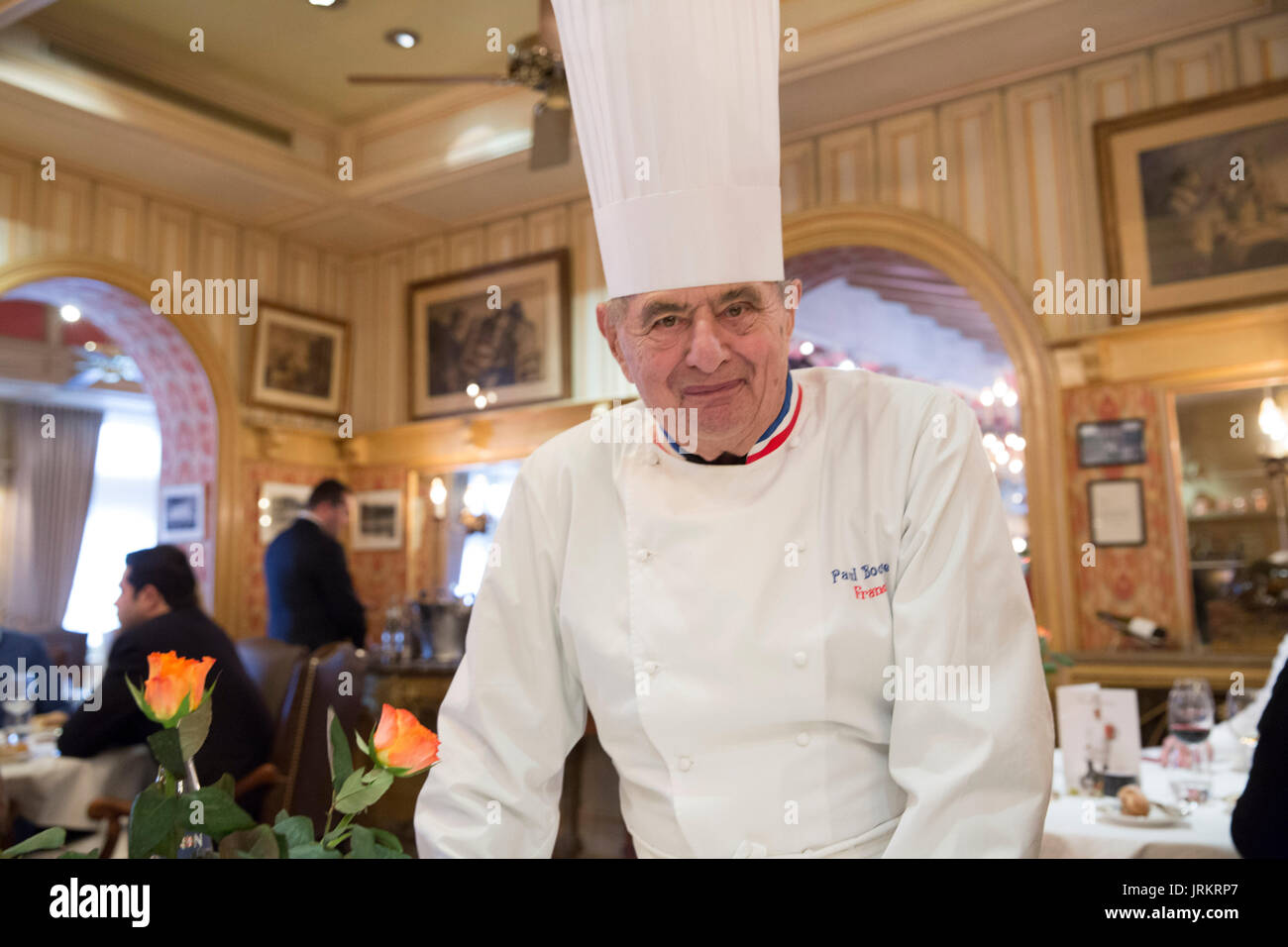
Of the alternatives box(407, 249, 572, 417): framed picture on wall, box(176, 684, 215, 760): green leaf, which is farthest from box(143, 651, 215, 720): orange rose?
box(407, 249, 572, 417): framed picture on wall

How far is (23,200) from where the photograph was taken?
495 centimetres

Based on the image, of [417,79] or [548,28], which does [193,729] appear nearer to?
[548,28]

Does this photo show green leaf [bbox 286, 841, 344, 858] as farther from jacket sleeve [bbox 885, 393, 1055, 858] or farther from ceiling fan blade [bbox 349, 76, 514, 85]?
ceiling fan blade [bbox 349, 76, 514, 85]

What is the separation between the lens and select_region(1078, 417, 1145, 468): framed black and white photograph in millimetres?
4176

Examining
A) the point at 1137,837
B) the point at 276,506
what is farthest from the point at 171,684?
the point at 276,506

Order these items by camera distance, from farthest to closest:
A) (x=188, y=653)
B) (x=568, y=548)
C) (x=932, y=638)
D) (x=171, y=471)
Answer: (x=171, y=471) < (x=188, y=653) < (x=568, y=548) < (x=932, y=638)

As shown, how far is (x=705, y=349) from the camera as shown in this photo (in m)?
1.01

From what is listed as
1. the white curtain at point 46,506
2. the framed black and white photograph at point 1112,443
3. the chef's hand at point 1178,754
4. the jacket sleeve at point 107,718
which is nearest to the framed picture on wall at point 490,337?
the framed black and white photograph at point 1112,443

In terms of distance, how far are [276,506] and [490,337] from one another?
1.64m

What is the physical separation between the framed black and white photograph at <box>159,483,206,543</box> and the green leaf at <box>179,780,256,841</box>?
560cm

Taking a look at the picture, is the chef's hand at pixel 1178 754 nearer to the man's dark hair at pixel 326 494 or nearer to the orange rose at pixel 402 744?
the orange rose at pixel 402 744

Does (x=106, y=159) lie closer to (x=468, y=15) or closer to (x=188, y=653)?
(x=468, y=15)

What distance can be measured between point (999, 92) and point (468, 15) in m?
2.39

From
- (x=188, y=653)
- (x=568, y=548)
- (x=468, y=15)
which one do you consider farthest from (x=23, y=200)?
(x=568, y=548)
